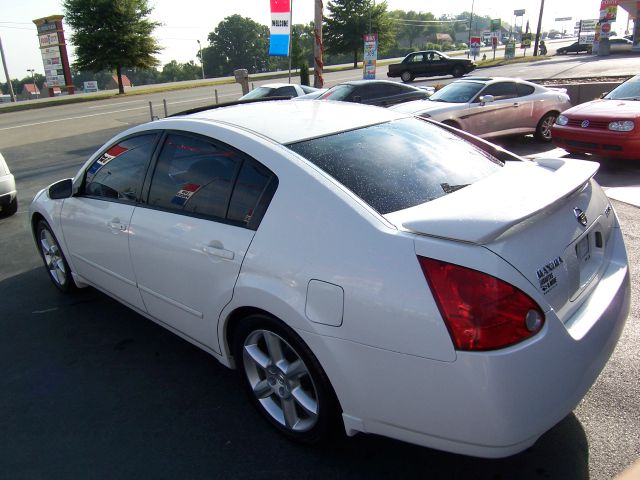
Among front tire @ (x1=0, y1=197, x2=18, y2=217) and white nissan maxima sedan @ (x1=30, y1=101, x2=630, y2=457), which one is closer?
white nissan maxima sedan @ (x1=30, y1=101, x2=630, y2=457)

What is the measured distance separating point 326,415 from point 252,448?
0.49m

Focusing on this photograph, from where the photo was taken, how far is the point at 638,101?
834cm

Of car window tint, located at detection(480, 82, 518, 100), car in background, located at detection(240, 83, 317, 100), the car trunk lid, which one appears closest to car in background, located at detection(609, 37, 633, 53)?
car in background, located at detection(240, 83, 317, 100)

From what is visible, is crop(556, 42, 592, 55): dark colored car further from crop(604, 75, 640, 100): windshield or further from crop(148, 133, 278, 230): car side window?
crop(148, 133, 278, 230): car side window

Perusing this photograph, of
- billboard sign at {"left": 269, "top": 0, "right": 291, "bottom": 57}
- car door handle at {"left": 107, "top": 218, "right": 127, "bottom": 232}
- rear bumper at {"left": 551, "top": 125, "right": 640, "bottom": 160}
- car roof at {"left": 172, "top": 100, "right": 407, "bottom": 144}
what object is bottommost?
rear bumper at {"left": 551, "top": 125, "right": 640, "bottom": 160}

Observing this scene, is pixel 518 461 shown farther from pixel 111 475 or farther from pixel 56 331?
pixel 56 331

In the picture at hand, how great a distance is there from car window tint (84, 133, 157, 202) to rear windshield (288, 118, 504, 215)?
4.09ft

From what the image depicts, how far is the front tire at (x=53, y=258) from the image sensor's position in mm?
4488

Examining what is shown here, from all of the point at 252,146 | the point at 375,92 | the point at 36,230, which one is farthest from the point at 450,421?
the point at 375,92

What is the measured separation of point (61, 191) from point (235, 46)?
434ft

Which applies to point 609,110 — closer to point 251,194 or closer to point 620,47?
point 251,194

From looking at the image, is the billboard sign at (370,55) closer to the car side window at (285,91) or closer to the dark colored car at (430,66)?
the car side window at (285,91)

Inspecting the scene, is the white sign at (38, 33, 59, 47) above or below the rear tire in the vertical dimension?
above

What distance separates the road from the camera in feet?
8.09
